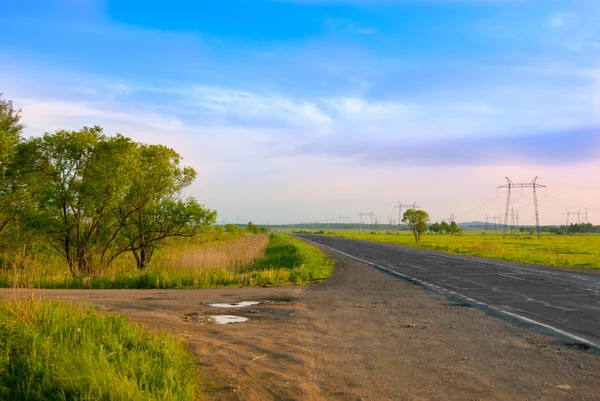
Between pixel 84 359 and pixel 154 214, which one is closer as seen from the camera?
pixel 84 359

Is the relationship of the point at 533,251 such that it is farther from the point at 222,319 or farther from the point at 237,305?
the point at 222,319

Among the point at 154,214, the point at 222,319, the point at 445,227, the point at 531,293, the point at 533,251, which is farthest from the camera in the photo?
the point at 445,227

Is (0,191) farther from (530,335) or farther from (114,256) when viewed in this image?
(530,335)

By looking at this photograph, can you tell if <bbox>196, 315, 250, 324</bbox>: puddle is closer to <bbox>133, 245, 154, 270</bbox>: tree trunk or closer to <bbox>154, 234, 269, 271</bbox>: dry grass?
<bbox>154, 234, 269, 271</bbox>: dry grass

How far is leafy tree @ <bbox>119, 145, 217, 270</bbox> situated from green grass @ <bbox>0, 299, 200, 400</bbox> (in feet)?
56.7

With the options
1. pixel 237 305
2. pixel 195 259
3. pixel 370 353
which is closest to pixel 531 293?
pixel 237 305

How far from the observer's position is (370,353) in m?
7.76

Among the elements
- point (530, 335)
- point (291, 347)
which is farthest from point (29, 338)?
point (530, 335)

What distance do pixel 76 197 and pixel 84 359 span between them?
18444mm

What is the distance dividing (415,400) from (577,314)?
26.4 ft

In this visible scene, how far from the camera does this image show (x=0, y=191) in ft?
72.5

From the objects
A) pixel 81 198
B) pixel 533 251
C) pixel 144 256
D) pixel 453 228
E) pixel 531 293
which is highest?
pixel 81 198

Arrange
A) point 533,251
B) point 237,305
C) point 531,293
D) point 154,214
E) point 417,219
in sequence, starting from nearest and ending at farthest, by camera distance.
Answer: point 237,305
point 531,293
point 154,214
point 533,251
point 417,219

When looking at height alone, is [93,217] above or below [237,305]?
above
